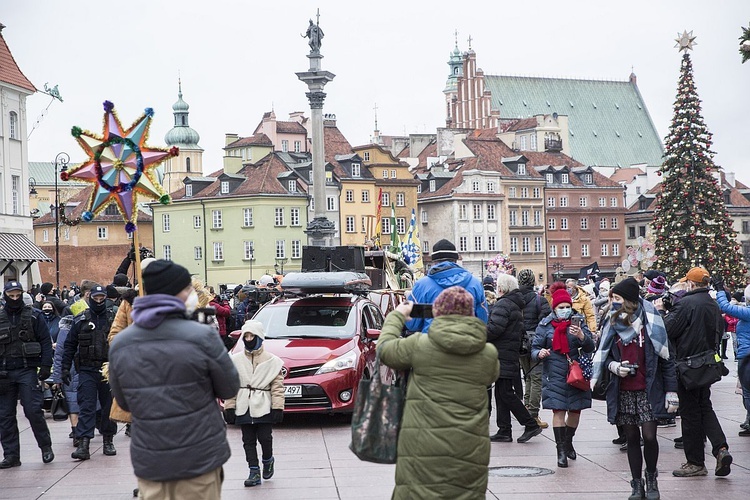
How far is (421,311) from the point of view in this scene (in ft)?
24.6

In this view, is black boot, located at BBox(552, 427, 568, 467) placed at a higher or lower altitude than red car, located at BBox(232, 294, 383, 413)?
lower

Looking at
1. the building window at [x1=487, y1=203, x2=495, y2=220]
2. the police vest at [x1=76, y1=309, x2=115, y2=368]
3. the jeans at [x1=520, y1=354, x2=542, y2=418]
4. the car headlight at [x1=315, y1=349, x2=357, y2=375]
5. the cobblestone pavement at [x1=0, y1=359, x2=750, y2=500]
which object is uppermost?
the building window at [x1=487, y1=203, x2=495, y2=220]

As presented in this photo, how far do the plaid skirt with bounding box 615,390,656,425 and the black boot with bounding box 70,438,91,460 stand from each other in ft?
19.3

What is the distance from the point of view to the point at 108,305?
511 inches

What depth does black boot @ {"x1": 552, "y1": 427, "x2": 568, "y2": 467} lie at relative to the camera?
1180cm

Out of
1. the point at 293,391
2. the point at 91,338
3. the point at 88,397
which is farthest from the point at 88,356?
the point at 293,391

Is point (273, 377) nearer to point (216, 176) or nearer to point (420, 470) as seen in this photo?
point (420, 470)

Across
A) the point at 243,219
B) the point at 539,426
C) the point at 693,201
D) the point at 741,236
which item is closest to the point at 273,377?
the point at 539,426

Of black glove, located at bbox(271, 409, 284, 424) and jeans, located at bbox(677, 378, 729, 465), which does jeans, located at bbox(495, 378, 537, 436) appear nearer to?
jeans, located at bbox(677, 378, 729, 465)

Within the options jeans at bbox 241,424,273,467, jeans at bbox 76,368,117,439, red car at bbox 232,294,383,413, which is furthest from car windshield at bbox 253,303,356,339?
jeans at bbox 241,424,273,467

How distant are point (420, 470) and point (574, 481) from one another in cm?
440

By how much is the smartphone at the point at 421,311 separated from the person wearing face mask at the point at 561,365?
4682mm

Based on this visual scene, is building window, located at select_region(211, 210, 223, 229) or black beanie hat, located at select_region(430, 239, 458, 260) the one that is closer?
black beanie hat, located at select_region(430, 239, 458, 260)

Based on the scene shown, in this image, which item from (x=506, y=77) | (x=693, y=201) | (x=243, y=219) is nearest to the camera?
(x=693, y=201)
